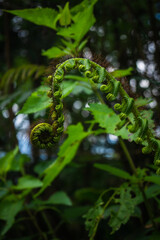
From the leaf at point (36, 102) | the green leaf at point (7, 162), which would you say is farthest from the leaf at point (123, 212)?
the green leaf at point (7, 162)

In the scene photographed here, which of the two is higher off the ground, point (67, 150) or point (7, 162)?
point (67, 150)

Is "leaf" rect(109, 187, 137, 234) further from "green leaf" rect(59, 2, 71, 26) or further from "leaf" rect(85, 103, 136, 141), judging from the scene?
"green leaf" rect(59, 2, 71, 26)

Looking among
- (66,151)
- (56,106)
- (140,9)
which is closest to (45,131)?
(56,106)

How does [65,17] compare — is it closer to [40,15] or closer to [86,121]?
[40,15]

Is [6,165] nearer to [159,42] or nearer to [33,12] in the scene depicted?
[33,12]

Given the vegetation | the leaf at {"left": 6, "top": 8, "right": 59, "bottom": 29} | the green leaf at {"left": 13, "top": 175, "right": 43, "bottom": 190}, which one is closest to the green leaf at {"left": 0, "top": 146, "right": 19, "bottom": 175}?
the vegetation

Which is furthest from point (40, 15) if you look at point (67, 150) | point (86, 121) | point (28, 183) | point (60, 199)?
point (60, 199)

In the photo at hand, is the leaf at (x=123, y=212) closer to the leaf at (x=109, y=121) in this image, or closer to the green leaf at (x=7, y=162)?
the leaf at (x=109, y=121)
